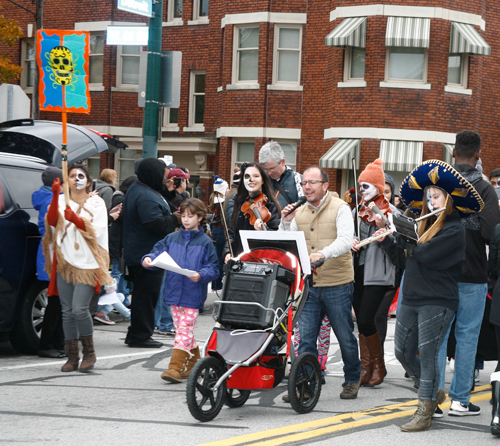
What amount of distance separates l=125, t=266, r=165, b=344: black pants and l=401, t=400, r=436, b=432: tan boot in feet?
13.0

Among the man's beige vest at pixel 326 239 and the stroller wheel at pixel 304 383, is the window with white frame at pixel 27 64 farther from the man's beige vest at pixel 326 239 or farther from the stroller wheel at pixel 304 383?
the stroller wheel at pixel 304 383

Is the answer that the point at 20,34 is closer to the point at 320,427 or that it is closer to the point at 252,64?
the point at 252,64

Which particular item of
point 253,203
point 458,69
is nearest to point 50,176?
point 253,203

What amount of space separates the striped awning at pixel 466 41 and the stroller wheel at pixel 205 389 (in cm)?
1722

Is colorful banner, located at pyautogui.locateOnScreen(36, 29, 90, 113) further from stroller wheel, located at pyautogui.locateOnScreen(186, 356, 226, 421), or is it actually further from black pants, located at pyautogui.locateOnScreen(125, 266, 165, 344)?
stroller wheel, located at pyautogui.locateOnScreen(186, 356, 226, 421)

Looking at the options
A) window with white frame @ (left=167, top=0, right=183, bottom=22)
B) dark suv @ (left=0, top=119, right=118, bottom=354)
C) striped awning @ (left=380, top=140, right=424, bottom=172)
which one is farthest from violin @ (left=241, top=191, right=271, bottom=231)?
window with white frame @ (left=167, top=0, right=183, bottom=22)

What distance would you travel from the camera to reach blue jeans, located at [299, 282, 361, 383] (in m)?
6.73

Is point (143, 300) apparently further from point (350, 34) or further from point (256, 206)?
point (350, 34)

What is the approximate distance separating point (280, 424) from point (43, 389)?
7.32 ft

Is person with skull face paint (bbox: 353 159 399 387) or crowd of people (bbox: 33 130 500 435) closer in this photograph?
crowd of people (bbox: 33 130 500 435)

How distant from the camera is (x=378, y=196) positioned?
6.63m

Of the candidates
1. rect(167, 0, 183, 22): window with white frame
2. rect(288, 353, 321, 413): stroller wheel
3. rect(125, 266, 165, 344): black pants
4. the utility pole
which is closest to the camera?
rect(288, 353, 321, 413): stroller wheel

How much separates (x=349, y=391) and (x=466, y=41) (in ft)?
53.5

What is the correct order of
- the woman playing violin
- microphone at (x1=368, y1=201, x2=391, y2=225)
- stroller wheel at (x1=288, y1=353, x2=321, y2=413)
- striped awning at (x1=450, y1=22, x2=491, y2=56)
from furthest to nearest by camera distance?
1. striped awning at (x1=450, y1=22, x2=491, y2=56)
2. the woman playing violin
3. stroller wheel at (x1=288, y1=353, x2=321, y2=413)
4. microphone at (x1=368, y1=201, x2=391, y2=225)
